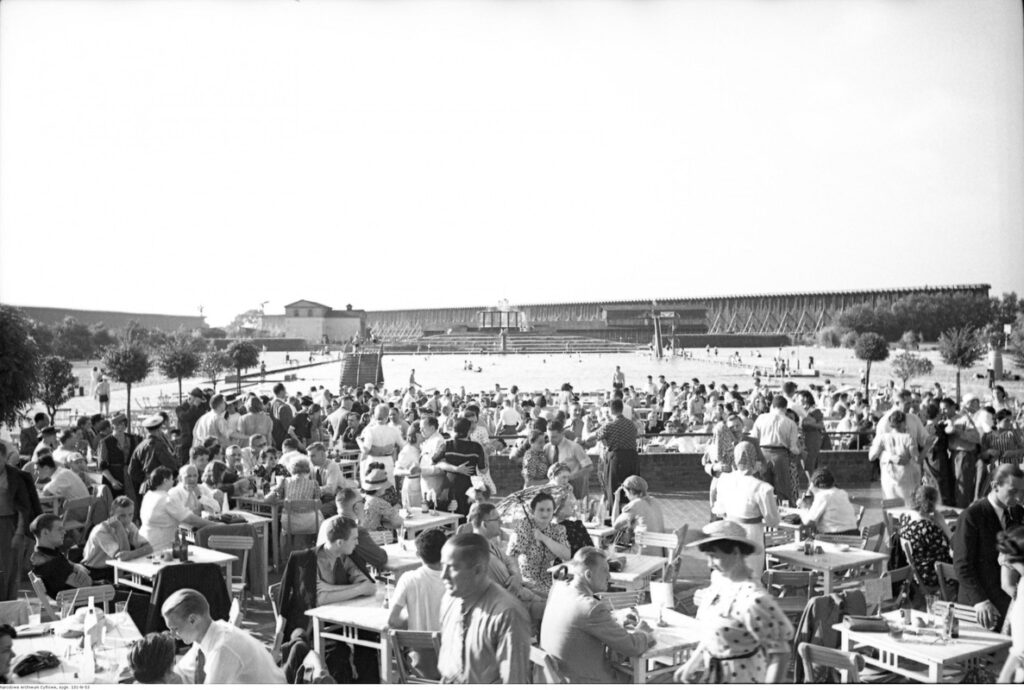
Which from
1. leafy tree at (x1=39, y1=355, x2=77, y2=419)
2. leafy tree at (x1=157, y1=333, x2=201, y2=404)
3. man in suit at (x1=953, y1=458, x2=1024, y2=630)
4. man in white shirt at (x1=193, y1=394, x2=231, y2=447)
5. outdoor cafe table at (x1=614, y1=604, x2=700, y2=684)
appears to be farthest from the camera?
leafy tree at (x1=157, y1=333, x2=201, y2=404)

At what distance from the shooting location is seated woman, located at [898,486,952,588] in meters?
4.48

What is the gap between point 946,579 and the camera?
4281 millimetres

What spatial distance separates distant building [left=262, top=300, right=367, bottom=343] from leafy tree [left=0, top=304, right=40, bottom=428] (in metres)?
75.6

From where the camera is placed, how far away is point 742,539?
255cm

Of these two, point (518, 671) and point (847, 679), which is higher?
point (518, 671)

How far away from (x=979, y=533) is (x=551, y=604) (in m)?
2.23

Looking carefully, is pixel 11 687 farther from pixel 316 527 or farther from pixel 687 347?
pixel 687 347

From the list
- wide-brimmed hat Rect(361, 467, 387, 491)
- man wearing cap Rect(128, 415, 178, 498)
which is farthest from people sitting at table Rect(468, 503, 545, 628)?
man wearing cap Rect(128, 415, 178, 498)

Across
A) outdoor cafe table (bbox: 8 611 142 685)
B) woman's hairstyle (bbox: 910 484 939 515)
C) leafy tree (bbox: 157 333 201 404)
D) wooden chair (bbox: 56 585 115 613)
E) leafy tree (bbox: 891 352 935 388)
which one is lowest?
outdoor cafe table (bbox: 8 611 142 685)

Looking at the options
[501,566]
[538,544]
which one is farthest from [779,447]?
[501,566]

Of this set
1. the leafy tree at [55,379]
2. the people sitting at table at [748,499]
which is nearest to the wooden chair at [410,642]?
the people sitting at table at [748,499]

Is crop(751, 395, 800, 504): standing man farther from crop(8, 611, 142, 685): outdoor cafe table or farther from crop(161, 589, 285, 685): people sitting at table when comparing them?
crop(161, 589, 285, 685): people sitting at table

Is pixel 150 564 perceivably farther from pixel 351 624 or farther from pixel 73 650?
pixel 351 624

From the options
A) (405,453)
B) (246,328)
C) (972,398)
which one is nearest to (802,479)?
(972,398)
